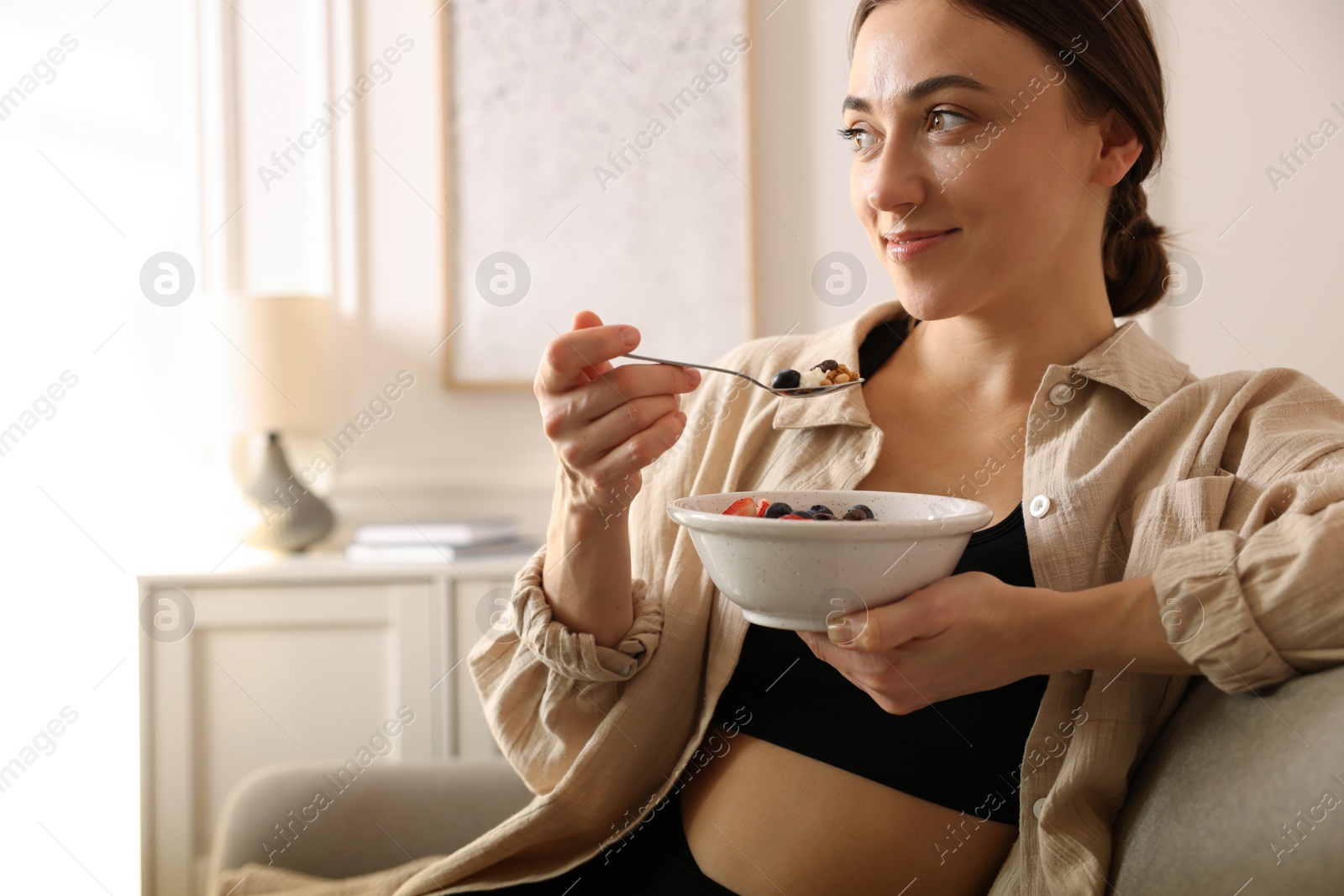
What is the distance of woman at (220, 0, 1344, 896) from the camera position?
892mm

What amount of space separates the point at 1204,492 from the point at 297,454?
226 cm

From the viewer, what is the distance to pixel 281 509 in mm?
2396

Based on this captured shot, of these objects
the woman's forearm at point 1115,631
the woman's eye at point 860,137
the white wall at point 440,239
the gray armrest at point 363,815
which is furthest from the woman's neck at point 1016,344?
the white wall at point 440,239

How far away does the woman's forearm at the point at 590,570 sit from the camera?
1057 mm

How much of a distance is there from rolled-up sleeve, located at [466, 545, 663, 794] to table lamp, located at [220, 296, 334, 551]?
1.35m

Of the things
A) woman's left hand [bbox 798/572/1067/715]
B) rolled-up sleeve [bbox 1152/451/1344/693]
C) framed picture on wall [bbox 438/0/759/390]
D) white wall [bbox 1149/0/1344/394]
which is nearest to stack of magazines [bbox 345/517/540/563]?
framed picture on wall [bbox 438/0/759/390]

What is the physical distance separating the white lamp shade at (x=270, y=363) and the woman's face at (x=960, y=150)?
1639 millimetres

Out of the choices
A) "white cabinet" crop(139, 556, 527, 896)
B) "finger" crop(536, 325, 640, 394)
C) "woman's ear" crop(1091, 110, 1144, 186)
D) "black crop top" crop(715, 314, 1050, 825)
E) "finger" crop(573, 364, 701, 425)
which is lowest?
"white cabinet" crop(139, 556, 527, 896)

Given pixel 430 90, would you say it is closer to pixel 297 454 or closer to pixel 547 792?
pixel 297 454

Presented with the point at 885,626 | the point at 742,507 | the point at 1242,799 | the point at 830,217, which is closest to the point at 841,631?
the point at 885,626

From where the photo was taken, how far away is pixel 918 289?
3.64 feet

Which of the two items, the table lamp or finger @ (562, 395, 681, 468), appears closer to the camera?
finger @ (562, 395, 681, 468)

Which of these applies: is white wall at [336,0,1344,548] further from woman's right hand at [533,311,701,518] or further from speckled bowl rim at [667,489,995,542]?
speckled bowl rim at [667,489,995,542]

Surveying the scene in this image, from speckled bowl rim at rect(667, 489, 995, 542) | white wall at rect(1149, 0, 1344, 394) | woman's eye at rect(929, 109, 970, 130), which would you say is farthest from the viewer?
white wall at rect(1149, 0, 1344, 394)
